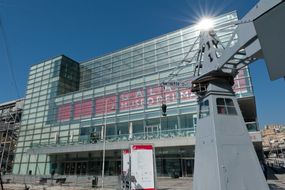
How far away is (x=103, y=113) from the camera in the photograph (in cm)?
3541

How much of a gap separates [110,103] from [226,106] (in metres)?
26.1

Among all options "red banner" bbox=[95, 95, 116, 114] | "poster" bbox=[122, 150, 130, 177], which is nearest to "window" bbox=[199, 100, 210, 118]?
"poster" bbox=[122, 150, 130, 177]

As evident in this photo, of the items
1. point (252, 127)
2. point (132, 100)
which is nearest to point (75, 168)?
point (132, 100)

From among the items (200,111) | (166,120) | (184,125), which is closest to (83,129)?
(166,120)

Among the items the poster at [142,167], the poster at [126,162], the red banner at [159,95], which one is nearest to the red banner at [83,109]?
the red banner at [159,95]

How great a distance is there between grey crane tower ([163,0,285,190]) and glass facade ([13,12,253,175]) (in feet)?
45.7

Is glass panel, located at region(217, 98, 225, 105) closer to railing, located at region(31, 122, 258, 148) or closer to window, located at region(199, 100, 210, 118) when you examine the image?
window, located at region(199, 100, 210, 118)

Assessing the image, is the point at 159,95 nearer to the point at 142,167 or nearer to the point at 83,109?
the point at 83,109

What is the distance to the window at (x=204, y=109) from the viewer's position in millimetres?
11477

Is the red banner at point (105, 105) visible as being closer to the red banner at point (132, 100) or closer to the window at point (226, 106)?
the red banner at point (132, 100)

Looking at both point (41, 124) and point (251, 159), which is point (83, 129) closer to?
point (41, 124)

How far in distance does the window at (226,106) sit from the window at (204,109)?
1.92 ft

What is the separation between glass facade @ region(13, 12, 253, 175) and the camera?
29328mm

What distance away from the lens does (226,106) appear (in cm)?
1124
